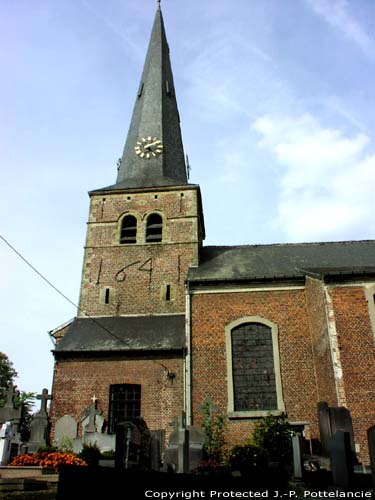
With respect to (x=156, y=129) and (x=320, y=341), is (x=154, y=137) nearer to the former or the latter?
(x=156, y=129)

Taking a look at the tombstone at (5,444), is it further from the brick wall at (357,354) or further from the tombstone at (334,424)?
the brick wall at (357,354)

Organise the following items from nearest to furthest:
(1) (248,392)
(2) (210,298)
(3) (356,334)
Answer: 1. (3) (356,334)
2. (1) (248,392)
3. (2) (210,298)

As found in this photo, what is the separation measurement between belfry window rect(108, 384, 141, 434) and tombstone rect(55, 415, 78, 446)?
1045 millimetres

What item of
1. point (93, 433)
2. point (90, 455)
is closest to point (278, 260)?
point (93, 433)

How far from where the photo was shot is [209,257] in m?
18.0

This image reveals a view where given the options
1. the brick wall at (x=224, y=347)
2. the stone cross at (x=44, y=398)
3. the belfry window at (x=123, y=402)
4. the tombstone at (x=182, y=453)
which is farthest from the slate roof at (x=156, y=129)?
the tombstone at (x=182, y=453)

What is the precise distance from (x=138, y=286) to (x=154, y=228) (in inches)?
106

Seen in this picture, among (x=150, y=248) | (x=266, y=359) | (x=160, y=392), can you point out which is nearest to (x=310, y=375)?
(x=266, y=359)

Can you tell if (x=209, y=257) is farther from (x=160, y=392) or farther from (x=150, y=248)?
(x=160, y=392)

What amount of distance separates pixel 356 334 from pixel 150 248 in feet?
27.6

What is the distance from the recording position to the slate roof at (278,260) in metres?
15.1

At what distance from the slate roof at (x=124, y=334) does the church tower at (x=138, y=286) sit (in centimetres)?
3

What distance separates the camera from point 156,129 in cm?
2148

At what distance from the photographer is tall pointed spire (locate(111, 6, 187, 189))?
66.2 feet
